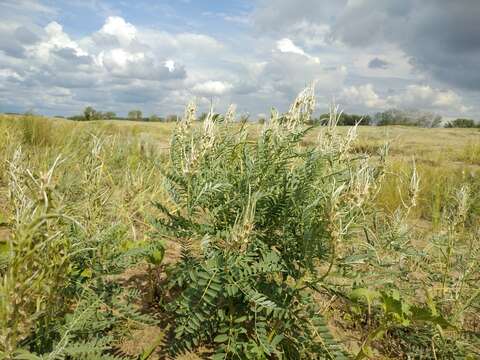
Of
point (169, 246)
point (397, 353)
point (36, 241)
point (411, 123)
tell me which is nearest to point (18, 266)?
point (36, 241)

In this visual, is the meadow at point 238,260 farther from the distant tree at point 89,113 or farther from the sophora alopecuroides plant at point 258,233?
the distant tree at point 89,113

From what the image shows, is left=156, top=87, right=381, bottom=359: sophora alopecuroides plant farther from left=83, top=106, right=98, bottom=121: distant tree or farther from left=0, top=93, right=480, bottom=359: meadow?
left=83, top=106, right=98, bottom=121: distant tree

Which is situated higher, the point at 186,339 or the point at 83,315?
the point at 83,315

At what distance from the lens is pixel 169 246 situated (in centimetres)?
290

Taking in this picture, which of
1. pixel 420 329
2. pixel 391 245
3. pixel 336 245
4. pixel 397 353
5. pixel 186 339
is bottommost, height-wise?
pixel 397 353

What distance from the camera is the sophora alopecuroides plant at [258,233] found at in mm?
1341

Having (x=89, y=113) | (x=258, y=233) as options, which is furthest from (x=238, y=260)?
(x=89, y=113)

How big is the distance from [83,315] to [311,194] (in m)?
0.87

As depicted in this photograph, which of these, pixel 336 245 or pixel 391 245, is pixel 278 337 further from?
pixel 391 245

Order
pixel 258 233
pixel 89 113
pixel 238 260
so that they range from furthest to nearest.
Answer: pixel 89 113 → pixel 258 233 → pixel 238 260

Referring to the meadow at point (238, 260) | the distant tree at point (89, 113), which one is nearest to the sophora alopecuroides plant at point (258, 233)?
the meadow at point (238, 260)

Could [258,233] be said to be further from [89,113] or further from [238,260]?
[89,113]

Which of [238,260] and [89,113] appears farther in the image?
[89,113]

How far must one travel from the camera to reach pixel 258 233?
147 centimetres
